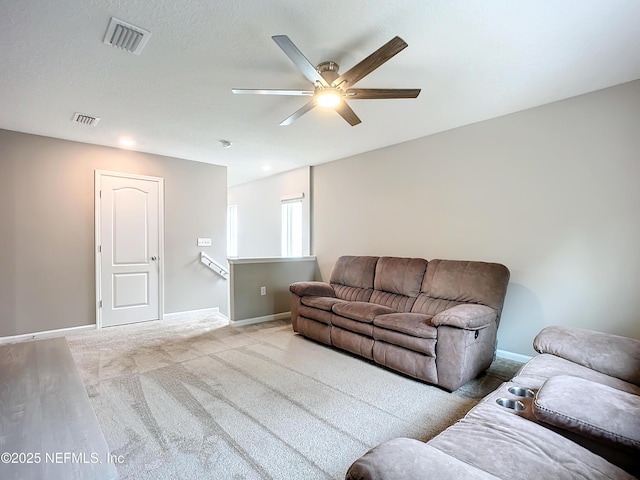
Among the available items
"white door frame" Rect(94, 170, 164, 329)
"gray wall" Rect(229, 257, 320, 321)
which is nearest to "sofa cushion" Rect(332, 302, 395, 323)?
"gray wall" Rect(229, 257, 320, 321)

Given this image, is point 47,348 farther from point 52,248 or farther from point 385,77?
point 385,77

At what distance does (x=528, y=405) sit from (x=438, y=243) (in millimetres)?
2456

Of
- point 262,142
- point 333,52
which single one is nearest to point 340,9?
point 333,52

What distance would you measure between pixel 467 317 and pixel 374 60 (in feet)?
6.43

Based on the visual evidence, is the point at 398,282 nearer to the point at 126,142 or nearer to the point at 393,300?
the point at 393,300

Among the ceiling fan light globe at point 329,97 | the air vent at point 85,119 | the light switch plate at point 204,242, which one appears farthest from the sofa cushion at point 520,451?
the light switch plate at point 204,242

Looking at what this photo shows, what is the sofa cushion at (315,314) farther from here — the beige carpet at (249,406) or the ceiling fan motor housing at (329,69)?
the ceiling fan motor housing at (329,69)

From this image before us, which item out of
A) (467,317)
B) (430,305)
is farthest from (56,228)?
(467,317)

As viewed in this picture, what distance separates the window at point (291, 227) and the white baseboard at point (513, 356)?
141 inches

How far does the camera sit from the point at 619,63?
7.63ft

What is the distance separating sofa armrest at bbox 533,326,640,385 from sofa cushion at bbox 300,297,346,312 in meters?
1.93

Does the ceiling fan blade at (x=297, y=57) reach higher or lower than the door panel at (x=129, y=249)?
higher

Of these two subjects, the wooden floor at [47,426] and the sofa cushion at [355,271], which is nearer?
the wooden floor at [47,426]

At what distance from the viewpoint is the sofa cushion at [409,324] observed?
2604 millimetres
